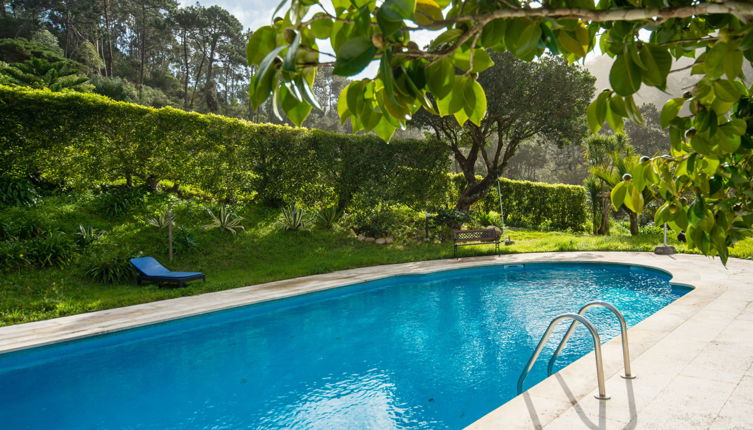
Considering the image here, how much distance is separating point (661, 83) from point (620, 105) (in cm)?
17

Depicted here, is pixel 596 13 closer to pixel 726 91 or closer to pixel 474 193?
pixel 726 91

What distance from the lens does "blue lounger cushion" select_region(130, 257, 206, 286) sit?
8156mm

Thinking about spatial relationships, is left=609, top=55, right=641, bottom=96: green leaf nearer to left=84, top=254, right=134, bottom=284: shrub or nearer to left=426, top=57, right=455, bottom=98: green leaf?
left=426, top=57, right=455, bottom=98: green leaf

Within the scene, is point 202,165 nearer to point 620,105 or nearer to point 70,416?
point 70,416

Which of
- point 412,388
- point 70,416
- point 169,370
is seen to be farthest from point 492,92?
point 70,416

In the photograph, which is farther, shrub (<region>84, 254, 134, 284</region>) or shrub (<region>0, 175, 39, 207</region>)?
shrub (<region>0, 175, 39, 207</region>)

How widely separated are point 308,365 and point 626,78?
5.68 meters

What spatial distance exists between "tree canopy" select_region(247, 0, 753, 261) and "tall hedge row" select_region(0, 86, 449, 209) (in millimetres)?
11703

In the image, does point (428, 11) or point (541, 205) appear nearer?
point (428, 11)

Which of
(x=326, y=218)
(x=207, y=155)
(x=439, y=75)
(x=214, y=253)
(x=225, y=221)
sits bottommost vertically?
(x=214, y=253)

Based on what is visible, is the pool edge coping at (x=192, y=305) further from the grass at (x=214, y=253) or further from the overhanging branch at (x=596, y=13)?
the overhanging branch at (x=596, y=13)

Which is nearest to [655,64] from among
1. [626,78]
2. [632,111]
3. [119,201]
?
[626,78]

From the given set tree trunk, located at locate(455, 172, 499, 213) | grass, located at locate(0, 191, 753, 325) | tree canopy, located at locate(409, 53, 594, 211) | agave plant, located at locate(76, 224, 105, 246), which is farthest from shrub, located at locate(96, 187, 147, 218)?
tree trunk, located at locate(455, 172, 499, 213)

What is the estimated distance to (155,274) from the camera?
8188 millimetres
